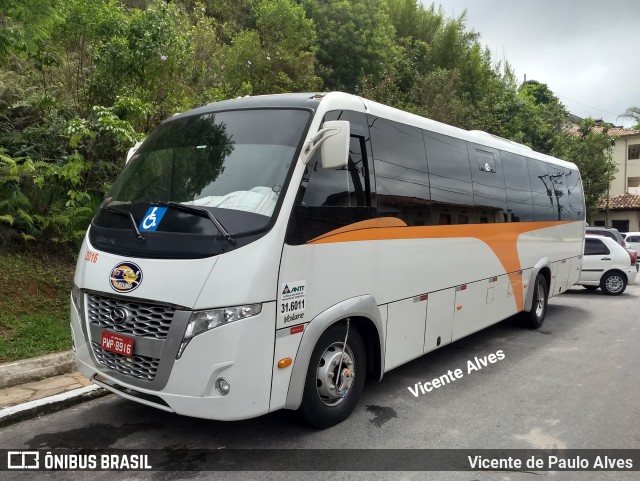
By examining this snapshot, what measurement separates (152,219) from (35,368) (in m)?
2.58

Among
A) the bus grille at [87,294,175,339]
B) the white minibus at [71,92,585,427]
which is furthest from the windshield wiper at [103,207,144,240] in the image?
the bus grille at [87,294,175,339]

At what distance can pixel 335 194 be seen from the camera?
170 inches

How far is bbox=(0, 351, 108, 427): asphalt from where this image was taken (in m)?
4.50

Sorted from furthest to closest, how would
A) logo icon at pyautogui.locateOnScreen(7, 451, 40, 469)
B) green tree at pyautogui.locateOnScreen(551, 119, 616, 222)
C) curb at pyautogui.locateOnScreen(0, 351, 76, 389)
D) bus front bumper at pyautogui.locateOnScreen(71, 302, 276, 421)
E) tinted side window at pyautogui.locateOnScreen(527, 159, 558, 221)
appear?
green tree at pyautogui.locateOnScreen(551, 119, 616, 222) → tinted side window at pyautogui.locateOnScreen(527, 159, 558, 221) → curb at pyautogui.locateOnScreen(0, 351, 76, 389) → logo icon at pyautogui.locateOnScreen(7, 451, 40, 469) → bus front bumper at pyautogui.locateOnScreen(71, 302, 276, 421)

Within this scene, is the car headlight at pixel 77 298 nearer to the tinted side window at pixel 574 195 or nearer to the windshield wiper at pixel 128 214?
the windshield wiper at pixel 128 214

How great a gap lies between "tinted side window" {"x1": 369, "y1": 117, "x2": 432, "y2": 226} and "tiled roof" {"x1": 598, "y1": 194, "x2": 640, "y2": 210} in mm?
Answer: 33933

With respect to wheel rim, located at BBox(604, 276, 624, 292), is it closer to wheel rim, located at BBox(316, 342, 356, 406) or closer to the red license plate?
wheel rim, located at BBox(316, 342, 356, 406)

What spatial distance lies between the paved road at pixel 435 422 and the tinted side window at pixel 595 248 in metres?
7.98

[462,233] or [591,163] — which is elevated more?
[591,163]

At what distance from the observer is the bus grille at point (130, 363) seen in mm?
3661

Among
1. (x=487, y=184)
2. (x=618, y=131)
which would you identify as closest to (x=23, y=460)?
(x=487, y=184)

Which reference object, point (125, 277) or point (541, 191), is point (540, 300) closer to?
point (541, 191)

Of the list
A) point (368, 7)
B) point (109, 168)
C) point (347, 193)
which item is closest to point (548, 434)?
point (347, 193)

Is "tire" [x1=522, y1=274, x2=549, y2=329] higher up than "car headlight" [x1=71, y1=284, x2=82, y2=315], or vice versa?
"car headlight" [x1=71, y1=284, x2=82, y2=315]
